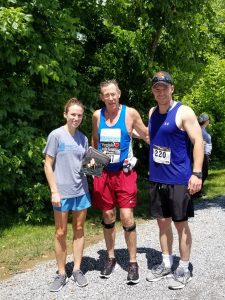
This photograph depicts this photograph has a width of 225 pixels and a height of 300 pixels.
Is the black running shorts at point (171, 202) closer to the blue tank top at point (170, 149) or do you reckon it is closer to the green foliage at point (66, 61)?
the blue tank top at point (170, 149)

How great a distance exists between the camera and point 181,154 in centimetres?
429

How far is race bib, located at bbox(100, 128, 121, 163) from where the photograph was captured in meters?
4.46

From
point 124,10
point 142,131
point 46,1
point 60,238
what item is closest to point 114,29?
point 124,10

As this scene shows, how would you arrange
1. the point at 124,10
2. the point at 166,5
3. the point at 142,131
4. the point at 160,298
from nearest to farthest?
the point at 160,298 → the point at 142,131 → the point at 166,5 → the point at 124,10

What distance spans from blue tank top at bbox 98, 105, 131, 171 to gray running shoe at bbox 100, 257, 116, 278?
43.0 inches

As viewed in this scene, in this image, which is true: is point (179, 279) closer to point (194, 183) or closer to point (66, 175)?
point (194, 183)

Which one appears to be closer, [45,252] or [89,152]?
[89,152]

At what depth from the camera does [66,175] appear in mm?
4344

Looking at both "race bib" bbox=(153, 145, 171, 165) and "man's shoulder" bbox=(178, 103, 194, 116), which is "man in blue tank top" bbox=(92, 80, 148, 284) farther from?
"man's shoulder" bbox=(178, 103, 194, 116)

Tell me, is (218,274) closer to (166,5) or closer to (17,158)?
(17,158)

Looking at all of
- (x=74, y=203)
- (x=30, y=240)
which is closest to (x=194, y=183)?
(x=74, y=203)

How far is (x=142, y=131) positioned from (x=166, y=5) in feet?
14.7

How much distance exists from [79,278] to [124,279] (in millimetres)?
485

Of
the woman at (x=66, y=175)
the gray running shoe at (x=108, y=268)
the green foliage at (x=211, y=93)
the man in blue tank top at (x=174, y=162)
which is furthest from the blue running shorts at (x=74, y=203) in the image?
the green foliage at (x=211, y=93)
